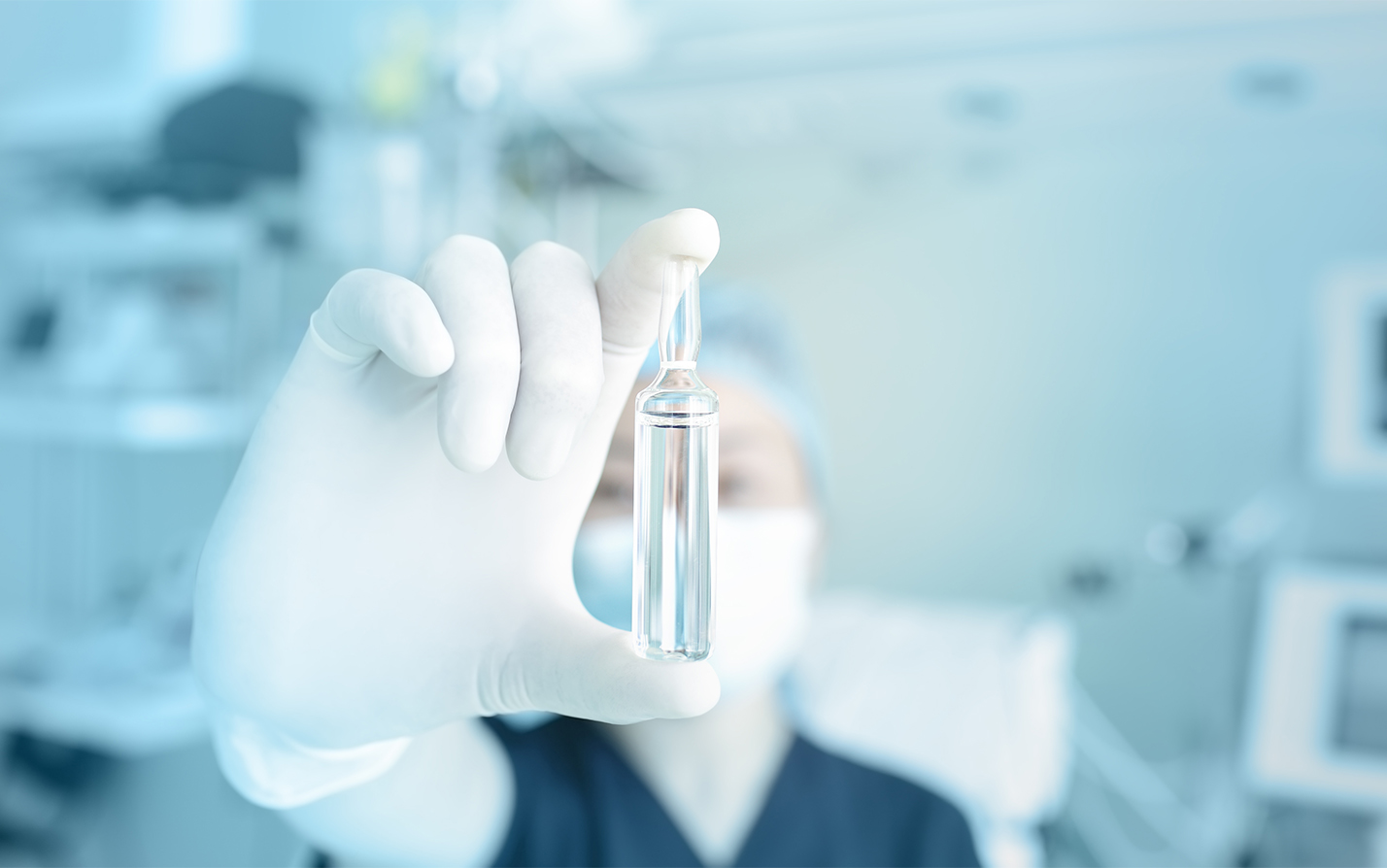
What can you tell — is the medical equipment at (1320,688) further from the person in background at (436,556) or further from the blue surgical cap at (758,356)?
the person in background at (436,556)

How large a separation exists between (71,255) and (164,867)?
125 cm

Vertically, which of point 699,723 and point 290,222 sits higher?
point 290,222

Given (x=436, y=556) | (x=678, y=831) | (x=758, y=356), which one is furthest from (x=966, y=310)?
(x=436, y=556)

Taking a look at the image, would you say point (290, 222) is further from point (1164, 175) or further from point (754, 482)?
point (1164, 175)

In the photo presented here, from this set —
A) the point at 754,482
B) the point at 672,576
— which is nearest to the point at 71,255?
the point at 754,482

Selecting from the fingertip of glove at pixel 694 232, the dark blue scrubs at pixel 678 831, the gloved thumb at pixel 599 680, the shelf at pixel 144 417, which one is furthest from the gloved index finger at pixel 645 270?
the shelf at pixel 144 417

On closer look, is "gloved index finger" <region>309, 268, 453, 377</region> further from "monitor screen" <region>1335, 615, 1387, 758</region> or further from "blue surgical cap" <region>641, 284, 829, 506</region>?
"monitor screen" <region>1335, 615, 1387, 758</region>

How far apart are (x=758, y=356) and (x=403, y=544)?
1.83 ft

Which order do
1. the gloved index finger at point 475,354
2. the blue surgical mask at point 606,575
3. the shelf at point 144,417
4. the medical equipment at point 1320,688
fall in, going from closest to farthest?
1. the gloved index finger at point 475,354
2. the blue surgical mask at point 606,575
3. the medical equipment at point 1320,688
4. the shelf at point 144,417

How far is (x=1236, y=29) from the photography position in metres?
1.10

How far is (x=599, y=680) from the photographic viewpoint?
1.41ft

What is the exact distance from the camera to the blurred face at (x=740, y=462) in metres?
0.90

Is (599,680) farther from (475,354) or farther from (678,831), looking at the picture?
(678,831)

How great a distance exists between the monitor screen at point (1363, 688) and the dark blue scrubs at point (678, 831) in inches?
23.9
